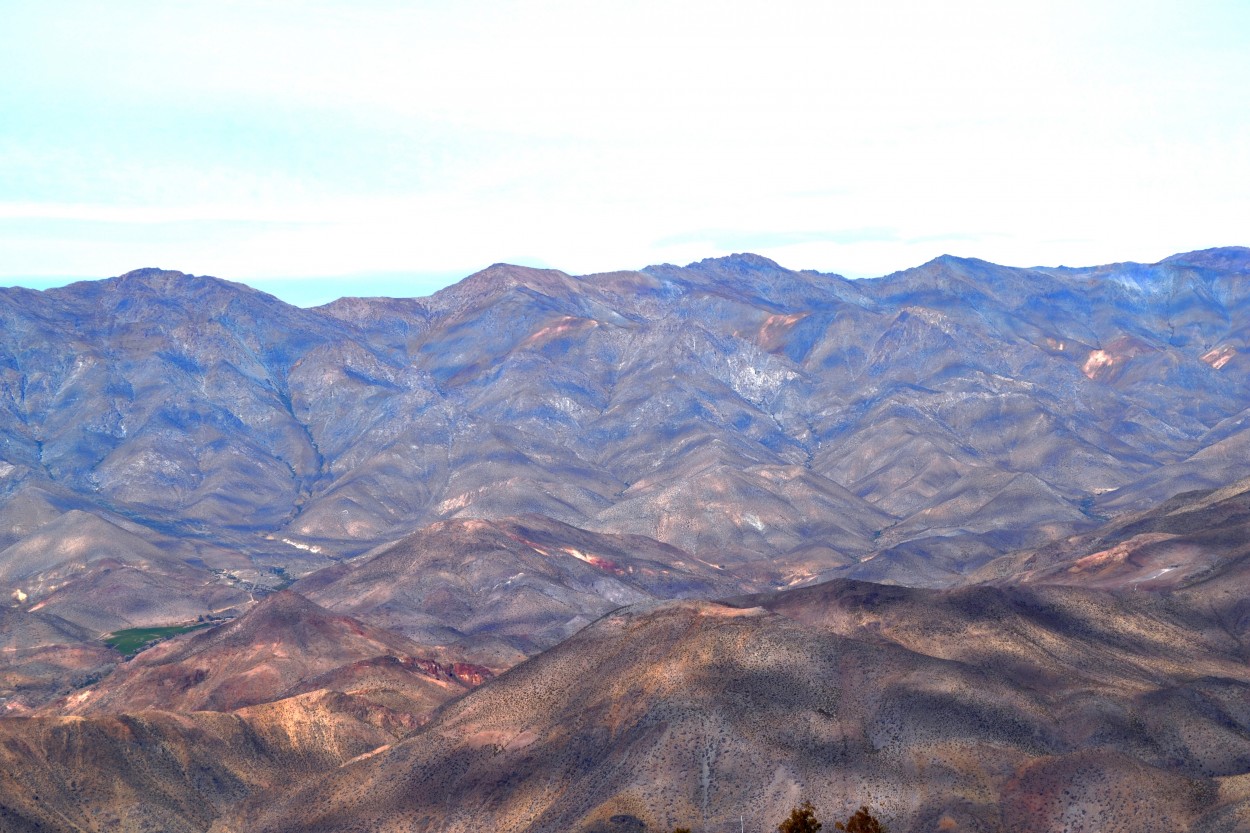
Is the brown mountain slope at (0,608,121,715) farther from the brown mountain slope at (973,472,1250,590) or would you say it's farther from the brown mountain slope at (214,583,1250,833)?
the brown mountain slope at (973,472,1250,590)

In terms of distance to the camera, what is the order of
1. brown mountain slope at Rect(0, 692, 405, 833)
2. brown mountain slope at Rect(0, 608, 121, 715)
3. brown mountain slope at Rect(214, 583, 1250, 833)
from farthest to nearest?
brown mountain slope at Rect(0, 608, 121, 715) → brown mountain slope at Rect(0, 692, 405, 833) → brown mountain slope at Rect(214, 583, 1250, 833)

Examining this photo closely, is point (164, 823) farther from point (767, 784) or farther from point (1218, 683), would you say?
point (1218, 683)

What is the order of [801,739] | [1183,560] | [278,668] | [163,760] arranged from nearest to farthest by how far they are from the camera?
[801,739]
[163,760]
[278,668]
[1183,560]

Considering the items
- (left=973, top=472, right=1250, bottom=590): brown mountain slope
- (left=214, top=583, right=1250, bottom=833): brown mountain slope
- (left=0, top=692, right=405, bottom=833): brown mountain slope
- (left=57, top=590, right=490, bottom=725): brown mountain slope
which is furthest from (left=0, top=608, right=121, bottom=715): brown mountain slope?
(left=973, top=472, right=1250, bottom=590): brown mountain slope

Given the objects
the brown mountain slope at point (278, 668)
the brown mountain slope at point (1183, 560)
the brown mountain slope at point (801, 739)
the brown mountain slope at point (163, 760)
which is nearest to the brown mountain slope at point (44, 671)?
the brown mountain slope at point (278, 668)

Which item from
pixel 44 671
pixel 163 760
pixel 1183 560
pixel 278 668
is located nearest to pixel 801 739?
pixel 163 760

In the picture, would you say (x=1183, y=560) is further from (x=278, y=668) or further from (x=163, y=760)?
(x=163, y=760)

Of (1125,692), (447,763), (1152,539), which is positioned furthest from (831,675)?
(1152,539)
